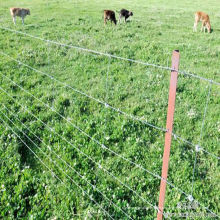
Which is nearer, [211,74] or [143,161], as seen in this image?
[143,161]

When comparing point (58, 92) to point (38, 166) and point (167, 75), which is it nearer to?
point (38, 166)

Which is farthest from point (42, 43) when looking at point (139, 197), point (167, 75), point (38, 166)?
point (139, 197)

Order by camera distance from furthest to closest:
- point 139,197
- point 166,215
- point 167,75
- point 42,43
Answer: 1. point 42,43
2. point 167,75
3. point 139,197
4. point 166,215

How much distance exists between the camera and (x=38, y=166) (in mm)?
4086

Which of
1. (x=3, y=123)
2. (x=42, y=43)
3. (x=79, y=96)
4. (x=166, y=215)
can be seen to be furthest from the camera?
(x=42, y=43)

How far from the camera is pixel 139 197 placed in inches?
139

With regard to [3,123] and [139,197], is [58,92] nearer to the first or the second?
[3,123]

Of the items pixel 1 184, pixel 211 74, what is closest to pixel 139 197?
pixel 1 184

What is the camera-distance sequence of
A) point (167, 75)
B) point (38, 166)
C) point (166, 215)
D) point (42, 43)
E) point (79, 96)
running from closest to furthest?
point (166, 215)
point (38, 166)
point (79, 96)
point (167, 75)
point (42, 43)

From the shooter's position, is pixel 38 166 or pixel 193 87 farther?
pixel 193 87

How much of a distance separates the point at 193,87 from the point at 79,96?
2848 mm

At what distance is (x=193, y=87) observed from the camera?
6391 mm

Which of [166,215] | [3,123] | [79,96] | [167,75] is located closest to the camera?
[166,215]

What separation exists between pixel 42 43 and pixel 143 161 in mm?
7676
